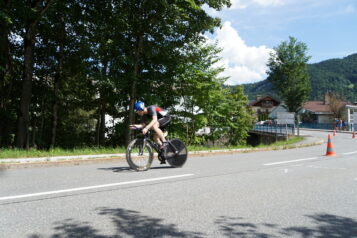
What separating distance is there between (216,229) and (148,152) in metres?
4.42

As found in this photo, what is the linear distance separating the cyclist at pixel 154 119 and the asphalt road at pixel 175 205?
43.6 inches

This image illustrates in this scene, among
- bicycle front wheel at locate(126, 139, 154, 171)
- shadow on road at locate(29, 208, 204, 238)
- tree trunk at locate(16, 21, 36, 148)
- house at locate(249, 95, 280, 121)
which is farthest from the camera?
house at locate(249, 95, 280, 121)

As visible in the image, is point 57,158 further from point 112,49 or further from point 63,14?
point 63,14

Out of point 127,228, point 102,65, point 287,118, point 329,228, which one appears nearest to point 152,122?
point 127,228

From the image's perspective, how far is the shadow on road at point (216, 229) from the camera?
3373 millimetres

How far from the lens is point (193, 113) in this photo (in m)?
23.7

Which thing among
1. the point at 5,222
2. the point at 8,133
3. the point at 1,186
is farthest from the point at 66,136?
the point at 5,222

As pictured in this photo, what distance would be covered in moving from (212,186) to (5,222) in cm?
340

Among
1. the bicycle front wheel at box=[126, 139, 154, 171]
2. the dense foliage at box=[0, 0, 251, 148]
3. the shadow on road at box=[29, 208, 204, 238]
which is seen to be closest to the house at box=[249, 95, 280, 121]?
the dense foliage at box=[0, 0, 251, 148]

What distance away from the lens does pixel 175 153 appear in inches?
334

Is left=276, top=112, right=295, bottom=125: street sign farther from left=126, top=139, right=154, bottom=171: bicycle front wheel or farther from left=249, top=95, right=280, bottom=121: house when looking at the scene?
left=249, top=95, right=280, bottom=121: house

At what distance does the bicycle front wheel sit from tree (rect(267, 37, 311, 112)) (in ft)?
164

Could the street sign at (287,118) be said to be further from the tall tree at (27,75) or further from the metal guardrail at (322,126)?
the metal guardrail at (322,126)

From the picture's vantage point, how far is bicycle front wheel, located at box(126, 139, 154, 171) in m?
7.62
